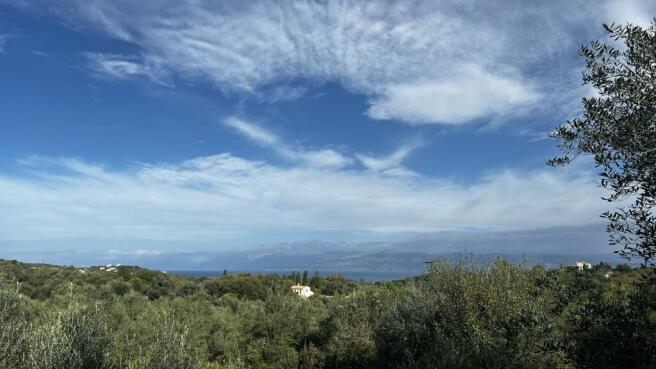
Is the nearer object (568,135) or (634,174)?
(634,174)

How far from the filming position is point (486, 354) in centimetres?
1023

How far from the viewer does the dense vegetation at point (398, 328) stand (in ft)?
21.6

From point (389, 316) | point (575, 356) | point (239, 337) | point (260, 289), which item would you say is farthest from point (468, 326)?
point (260, 289)

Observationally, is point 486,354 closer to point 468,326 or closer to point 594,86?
point 468,326

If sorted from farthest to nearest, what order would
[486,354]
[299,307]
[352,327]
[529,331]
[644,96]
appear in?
[299,307], [352,327], [529,331], [486,354], [644,96]

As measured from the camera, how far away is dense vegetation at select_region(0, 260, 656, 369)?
6594mm

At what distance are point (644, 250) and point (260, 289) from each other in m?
59.6

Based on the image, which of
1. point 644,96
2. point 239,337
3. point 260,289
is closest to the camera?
point 644,96

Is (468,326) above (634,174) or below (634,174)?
below

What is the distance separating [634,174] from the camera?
5484 millimetres

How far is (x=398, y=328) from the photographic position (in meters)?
18.6

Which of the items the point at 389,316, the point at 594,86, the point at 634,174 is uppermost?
the point at 594,86

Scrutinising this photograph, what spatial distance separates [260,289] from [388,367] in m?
44.8

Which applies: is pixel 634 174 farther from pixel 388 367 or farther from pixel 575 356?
pixel 388 367
